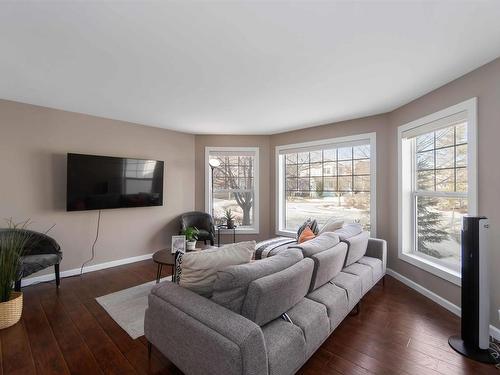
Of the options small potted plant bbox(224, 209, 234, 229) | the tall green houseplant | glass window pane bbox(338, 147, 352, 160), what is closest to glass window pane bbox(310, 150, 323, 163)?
glass window pane bbox(338, 147, 352, 160)

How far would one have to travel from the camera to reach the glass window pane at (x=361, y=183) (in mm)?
3787

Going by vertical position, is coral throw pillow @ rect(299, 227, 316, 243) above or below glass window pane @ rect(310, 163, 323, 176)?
below

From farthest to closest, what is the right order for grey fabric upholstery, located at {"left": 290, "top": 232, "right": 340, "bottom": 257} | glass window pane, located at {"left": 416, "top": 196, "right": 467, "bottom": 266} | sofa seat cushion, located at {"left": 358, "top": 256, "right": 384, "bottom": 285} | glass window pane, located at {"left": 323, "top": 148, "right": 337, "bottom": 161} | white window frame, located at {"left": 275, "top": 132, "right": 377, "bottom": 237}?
Result: glass window pane, located at {"left": 323, "top": 148, "right": 337, "bottom": 161}, white window frame, located at {"left": 275, "top": 132, "right": 377, "bottom": 237}, sofa seat cushion, located at {"left": 358, "top": 256, "right": 384, "bottom": 285}, glass window pane, located at {"left": 416, "top": 196, "right": 467, "bottom": 266}, grey fabric upholstery, located at {"left": 290, "top": 232, "right": 340, "bottom": 257}

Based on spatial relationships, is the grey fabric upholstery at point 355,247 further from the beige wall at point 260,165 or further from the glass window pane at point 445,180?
the beige wall at point 260,165

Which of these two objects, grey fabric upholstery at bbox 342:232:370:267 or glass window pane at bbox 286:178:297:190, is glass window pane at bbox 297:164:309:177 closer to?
glass window pane at bbox 286:178:297:190

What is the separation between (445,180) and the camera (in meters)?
2.73

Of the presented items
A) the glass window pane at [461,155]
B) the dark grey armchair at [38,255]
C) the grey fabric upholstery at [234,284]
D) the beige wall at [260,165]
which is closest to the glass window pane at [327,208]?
the beige wall at [260,165]

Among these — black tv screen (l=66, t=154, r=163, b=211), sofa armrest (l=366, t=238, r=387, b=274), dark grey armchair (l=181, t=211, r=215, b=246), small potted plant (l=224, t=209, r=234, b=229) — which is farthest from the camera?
small potted plant (l=224, t=209, r=234, b=229)

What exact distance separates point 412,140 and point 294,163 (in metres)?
1.99

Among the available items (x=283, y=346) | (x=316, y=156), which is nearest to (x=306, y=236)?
(x=316, y=156)

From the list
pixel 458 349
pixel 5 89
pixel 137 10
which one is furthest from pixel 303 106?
pixel 5 89

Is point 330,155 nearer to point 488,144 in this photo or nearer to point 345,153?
point 345,153

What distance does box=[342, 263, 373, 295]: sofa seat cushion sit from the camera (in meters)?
2.46

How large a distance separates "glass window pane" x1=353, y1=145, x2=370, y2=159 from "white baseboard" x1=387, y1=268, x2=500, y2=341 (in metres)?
1.74
